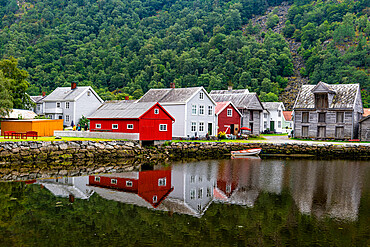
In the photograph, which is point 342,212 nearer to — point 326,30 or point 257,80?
point 257,80

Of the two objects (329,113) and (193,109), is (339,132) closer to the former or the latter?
(329,113)

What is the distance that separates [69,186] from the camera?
76.3 feet

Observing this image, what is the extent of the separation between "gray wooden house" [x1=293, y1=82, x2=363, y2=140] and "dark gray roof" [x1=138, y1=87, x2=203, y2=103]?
1782cm

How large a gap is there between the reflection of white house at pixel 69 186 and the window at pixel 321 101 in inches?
1594

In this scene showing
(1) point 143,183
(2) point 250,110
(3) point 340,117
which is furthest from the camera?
(2) point 250,110

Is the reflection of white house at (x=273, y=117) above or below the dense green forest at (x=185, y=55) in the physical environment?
below

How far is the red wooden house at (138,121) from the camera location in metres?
40.8

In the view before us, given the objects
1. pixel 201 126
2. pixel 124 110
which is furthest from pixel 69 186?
pixel 201 126

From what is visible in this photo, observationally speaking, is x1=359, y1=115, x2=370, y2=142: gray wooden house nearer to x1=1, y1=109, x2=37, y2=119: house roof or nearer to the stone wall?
the stone wall

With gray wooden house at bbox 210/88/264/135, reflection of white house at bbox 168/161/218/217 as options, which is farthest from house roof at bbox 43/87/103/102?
reflection of white house at bbox 168/161/218/217

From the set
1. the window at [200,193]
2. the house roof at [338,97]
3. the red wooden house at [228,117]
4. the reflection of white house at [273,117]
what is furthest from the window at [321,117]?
the window at [200,193]

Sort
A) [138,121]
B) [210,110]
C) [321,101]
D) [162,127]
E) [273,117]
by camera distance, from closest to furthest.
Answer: [138,121]
[162,127]
[210,110]
[321,101]
[273,117]

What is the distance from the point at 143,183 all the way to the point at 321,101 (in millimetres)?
39469

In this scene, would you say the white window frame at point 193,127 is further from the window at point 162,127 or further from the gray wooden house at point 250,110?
the gray wooden house at point 250,110
